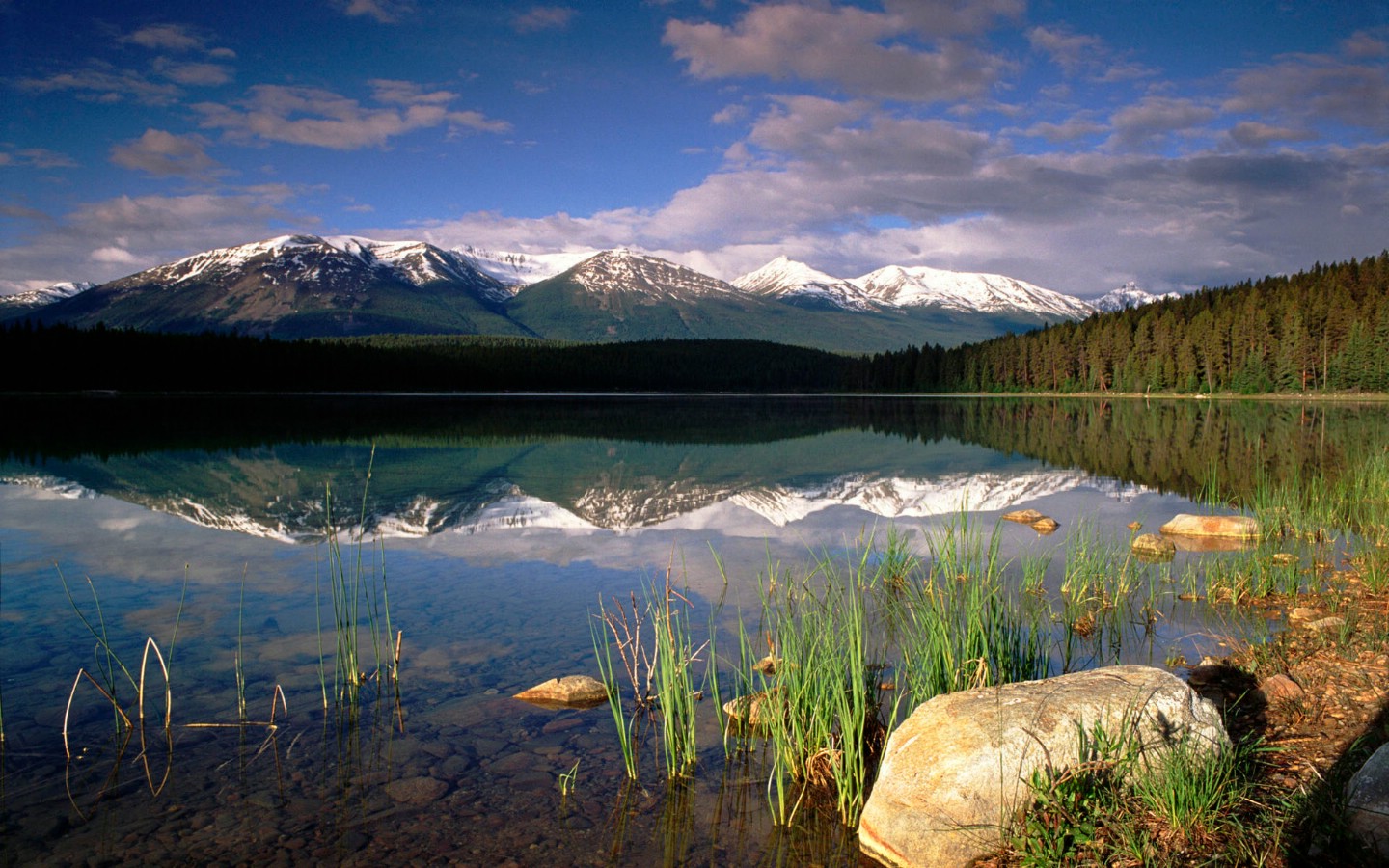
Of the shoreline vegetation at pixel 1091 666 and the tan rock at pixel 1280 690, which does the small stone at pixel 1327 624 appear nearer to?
the shoreline vegetation at pixel 1091 666

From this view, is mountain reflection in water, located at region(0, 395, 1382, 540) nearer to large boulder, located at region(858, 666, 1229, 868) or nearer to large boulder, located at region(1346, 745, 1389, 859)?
large boulder, located at region(858, 666, 1229, 868)

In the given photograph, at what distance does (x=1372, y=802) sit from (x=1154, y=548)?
33.2 ft

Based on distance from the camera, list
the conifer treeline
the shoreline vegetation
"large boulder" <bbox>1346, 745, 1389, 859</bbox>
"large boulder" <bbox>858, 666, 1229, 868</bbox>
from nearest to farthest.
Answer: "large boulder" <bbox>1346, 745, 1389, 859</bbox>, the shoreline vegetation, "large boulder" <bbox>858, 666, 1229, 868</bbox>, the conifer treeline

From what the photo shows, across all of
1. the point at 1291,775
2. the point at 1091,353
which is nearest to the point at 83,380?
the point at 1291,775

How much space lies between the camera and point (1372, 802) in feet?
14.5

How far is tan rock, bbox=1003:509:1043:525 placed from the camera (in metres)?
17.2

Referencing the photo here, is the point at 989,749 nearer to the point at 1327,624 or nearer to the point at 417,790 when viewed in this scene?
the point at 417,790

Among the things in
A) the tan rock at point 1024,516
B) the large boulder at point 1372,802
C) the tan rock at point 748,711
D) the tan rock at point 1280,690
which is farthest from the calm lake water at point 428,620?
the large boulder at point 1372,802

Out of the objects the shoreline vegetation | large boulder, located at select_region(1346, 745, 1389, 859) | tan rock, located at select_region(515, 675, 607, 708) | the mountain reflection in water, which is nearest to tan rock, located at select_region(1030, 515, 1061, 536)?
the mountain reflection in water

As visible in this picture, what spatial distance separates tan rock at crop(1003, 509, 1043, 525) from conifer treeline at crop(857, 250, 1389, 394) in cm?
9381

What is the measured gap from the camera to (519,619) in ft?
35.2

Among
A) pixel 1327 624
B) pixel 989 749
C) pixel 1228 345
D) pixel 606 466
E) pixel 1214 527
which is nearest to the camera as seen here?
pixel 989 749

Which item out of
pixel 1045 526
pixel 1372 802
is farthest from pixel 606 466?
pixel 1372 802

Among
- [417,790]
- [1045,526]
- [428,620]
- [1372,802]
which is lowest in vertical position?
[417,790]
